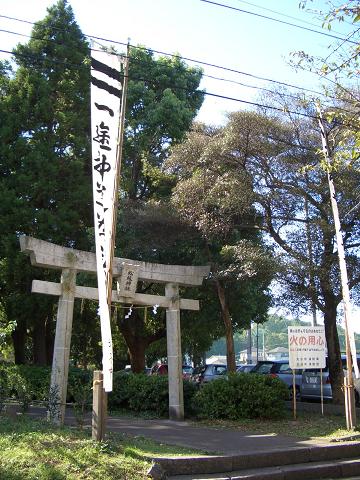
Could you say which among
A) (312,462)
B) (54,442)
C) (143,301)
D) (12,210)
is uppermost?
(12,210)

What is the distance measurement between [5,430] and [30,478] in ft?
6.63

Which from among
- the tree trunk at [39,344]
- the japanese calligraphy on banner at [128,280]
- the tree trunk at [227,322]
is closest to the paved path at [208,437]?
the japanese calligraphy on banner at [128,280]

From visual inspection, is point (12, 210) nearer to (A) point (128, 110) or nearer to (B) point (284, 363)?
(A) point (128, 110)

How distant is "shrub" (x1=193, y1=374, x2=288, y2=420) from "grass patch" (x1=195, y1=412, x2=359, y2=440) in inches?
11.0

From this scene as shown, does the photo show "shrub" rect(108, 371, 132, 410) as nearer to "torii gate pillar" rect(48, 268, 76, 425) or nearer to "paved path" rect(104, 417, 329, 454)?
"paved path" rect(104, 417, 329, 454)

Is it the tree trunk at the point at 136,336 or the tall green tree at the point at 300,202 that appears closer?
the tall green tree at the point at 300,202

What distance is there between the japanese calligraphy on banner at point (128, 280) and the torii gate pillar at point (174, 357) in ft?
4.29

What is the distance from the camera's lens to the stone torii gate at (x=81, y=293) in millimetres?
12148

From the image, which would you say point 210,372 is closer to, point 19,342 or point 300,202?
point 19,342

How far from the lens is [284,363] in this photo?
23.4 metres

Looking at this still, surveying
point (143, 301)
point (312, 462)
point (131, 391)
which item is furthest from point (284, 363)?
point (312, 462)

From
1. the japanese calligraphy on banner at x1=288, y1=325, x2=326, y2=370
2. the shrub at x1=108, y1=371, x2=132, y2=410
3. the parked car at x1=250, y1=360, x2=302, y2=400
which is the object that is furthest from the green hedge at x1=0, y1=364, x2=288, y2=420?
the parked car at x1=250, y1=360, x2=302, y2=400

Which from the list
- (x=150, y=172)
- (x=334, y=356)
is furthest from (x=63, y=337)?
(x=150, y=172)

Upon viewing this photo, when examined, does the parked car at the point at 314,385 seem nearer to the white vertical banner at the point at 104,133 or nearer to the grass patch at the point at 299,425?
the grass patch at the point at 299,425
